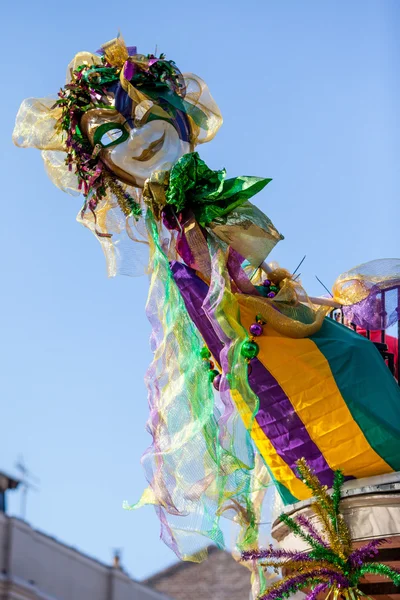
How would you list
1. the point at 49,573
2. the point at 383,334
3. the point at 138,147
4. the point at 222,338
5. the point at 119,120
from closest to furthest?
the point at 222,338
the point at 138,147
the point at 119,120
the point at 383,334
the point at 49,573

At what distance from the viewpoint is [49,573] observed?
19859 millimetres

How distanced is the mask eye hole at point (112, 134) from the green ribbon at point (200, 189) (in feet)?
2.04

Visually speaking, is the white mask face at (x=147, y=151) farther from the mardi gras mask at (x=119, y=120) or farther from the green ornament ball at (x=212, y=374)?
the green ornament ball at (x=212, y=374)

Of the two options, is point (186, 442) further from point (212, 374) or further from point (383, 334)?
point (383, 334)

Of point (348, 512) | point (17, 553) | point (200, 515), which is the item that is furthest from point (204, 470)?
point (17, 553)

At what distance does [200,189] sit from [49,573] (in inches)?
453

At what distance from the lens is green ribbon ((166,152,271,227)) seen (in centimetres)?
935

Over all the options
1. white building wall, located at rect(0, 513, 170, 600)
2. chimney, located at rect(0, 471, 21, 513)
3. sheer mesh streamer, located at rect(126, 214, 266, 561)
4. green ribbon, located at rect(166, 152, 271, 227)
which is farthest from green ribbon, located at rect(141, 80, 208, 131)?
chimney, located at rect(0, 471, 21, 513)

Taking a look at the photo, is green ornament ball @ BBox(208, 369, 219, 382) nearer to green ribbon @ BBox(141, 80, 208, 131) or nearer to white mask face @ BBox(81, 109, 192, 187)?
white mask face @ BBox(81, 109, 192, 187)

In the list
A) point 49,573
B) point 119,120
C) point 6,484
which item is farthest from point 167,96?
point 6,484

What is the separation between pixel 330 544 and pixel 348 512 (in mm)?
267

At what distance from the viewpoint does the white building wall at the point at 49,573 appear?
19.0 meters

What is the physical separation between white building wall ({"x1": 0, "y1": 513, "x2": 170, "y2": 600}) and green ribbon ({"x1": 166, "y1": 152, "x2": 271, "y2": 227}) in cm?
1037

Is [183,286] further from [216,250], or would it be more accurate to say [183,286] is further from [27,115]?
[27,115]
